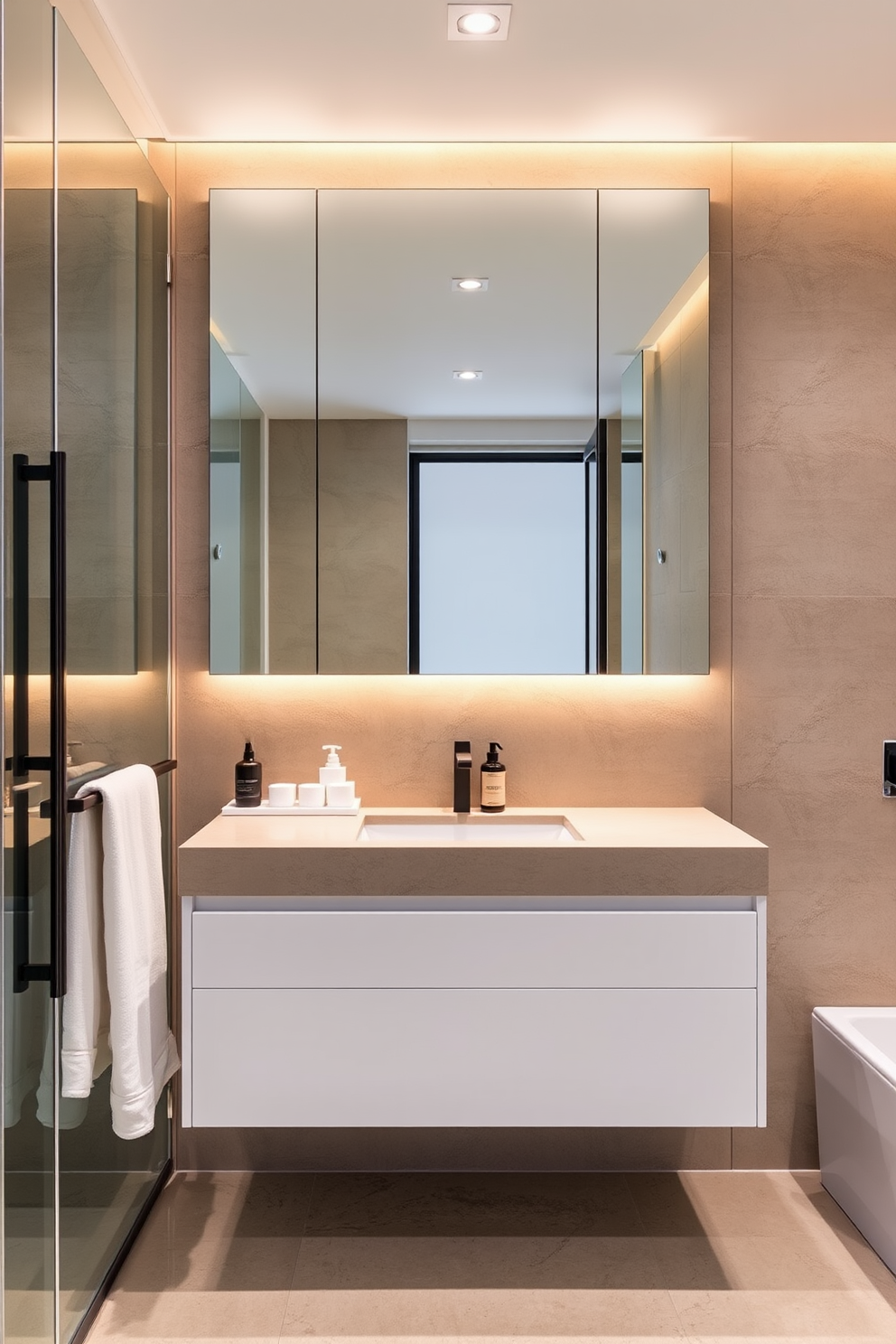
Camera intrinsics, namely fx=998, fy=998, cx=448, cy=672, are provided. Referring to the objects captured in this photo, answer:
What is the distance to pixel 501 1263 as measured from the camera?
2.07 metres

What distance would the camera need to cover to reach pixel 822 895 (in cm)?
244

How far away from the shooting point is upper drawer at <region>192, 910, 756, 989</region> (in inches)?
74.7

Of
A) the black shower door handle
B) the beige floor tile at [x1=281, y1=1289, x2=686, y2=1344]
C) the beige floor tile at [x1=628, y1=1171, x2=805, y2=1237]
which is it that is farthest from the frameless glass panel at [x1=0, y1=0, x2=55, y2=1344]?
the beige floor tile at [x1=628, y1=1171, x2=805, y2=1237]

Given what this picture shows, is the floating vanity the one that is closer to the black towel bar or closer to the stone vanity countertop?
the stone vanity countertop

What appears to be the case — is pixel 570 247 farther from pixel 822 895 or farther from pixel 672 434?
pixel 822 895

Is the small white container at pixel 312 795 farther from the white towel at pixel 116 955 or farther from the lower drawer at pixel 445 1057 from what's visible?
the lower drawer at pixel 445 1057

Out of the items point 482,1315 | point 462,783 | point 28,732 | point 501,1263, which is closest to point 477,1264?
point 501,1263

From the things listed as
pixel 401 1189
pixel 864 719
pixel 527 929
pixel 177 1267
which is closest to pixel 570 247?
pixel 864 719

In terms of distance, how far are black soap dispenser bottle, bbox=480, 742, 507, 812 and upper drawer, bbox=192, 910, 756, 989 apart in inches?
17.6

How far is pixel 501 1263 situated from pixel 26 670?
1.54m

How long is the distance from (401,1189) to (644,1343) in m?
0.70

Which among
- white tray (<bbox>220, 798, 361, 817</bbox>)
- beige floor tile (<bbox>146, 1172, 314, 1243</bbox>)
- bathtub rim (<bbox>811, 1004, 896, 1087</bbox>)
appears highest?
white tray (<bbox>220, 798, 361, 817</bbox>)

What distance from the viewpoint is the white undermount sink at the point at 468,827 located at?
7.48 feet

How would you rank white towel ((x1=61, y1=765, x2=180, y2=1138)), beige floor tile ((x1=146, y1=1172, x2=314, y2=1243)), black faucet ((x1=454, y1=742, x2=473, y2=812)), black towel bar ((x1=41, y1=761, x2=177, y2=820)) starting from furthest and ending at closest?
black faucet ((x1=454, y1=742, x2=473, y2=812)) → beige floor tile ((x1=146, y1=1172, x2=314, y2=1243)) → white towel ((x1=61, y1=765, x2=180, y2=1138)) → black towel bar ((x1=41, y1=761, x2=177, y2=820))
